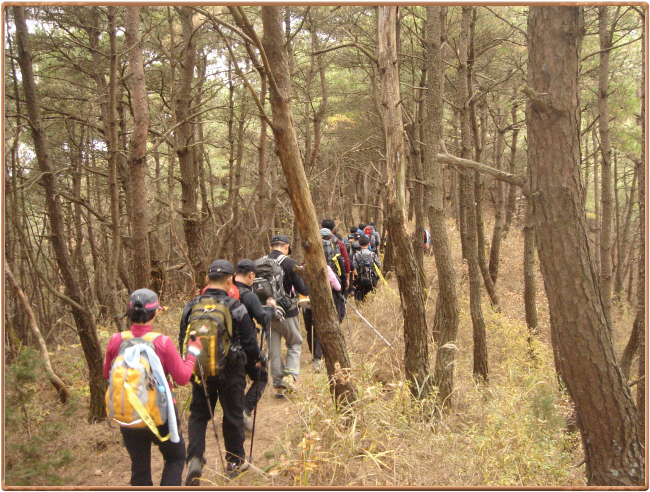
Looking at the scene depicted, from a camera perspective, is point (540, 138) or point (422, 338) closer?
point (540, 138)

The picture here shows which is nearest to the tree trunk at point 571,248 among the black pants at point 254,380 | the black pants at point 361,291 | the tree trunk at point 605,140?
the black pants at point 254,380

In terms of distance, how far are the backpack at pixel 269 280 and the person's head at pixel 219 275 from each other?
1082 mm

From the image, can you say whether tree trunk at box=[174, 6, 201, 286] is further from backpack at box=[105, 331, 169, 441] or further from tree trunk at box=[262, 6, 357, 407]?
backpack at box=[105, 331, 169, 441]

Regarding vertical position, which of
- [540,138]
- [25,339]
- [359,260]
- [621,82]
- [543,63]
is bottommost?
[25,339]

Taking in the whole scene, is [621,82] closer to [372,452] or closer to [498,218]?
[498,218]

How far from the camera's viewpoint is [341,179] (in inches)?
1011

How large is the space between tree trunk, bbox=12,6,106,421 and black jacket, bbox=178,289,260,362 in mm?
1856

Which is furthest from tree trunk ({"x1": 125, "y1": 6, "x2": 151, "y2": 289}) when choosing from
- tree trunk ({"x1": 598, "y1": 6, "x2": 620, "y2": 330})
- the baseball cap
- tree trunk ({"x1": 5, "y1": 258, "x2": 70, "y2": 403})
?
tree trunk ({"x1": 598, "y1": 6, "x2": 620, "y2": 330})

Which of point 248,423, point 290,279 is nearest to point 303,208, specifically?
point 290,279

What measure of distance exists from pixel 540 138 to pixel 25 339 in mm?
9069

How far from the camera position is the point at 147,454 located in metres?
3.17

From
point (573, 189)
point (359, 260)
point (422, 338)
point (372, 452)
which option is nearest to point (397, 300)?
point (359, 260)

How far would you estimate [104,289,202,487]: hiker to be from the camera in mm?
2902

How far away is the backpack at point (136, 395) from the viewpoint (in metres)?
2.87
